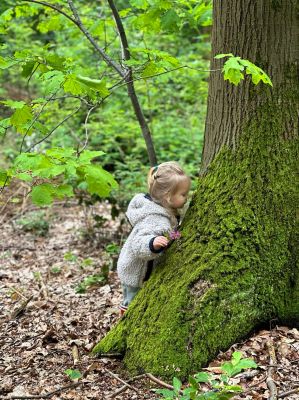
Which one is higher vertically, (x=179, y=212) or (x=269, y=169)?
(x=269, y=169)

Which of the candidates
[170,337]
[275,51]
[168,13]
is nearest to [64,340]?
[170,337]

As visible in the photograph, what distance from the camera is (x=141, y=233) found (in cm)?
351

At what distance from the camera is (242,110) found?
3453 millimetres

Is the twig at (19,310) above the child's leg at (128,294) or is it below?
below

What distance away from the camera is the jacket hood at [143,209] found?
11.8 feet

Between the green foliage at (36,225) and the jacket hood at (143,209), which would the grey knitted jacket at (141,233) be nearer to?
the jacket hood at (143,209)

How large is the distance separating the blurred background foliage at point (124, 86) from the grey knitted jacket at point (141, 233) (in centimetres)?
82

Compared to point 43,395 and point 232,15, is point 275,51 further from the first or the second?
point 43,395

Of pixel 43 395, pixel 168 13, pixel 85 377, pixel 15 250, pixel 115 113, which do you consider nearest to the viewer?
pixel 43 395

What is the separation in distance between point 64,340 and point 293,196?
210 cm

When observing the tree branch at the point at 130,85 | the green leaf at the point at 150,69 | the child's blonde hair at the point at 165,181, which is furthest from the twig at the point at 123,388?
the tree branch at the point at 130,85

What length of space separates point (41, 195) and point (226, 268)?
4.32 ft

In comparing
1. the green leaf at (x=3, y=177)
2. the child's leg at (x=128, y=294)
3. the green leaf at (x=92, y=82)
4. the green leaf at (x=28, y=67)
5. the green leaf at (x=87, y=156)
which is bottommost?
the child's leg at (x=128, y=294)

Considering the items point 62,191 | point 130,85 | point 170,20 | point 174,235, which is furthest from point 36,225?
point 62,191
